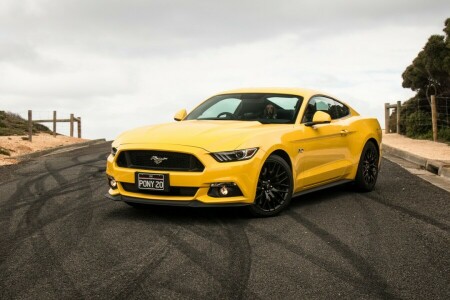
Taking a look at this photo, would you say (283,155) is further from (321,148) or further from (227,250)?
(227,250)

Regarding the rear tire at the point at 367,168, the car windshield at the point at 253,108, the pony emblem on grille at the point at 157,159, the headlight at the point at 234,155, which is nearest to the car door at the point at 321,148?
the car windshield at the point at 253,108

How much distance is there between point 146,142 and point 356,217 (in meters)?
2.58

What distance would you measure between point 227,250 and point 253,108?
2.89 m

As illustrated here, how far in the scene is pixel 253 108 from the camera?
26.5 ft

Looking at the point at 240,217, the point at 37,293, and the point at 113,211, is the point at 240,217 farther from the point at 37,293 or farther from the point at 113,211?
the point at 37,293

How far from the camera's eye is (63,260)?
5301 mm

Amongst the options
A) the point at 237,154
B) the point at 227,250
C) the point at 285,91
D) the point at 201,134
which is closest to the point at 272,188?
the point at 237,154

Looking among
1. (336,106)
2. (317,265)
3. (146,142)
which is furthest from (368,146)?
(317,265)

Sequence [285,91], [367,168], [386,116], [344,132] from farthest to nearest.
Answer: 1. [386,116]
2. [367,168]
3. [344,132]
4. [285,91]

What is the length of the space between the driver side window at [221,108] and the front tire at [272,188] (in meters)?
1.42

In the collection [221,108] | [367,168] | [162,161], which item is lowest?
[367,168]

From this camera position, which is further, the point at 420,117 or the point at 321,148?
the point at 420,117

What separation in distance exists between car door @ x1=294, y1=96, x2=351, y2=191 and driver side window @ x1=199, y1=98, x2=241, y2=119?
97 cm

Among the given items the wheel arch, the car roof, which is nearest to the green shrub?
the car roof
